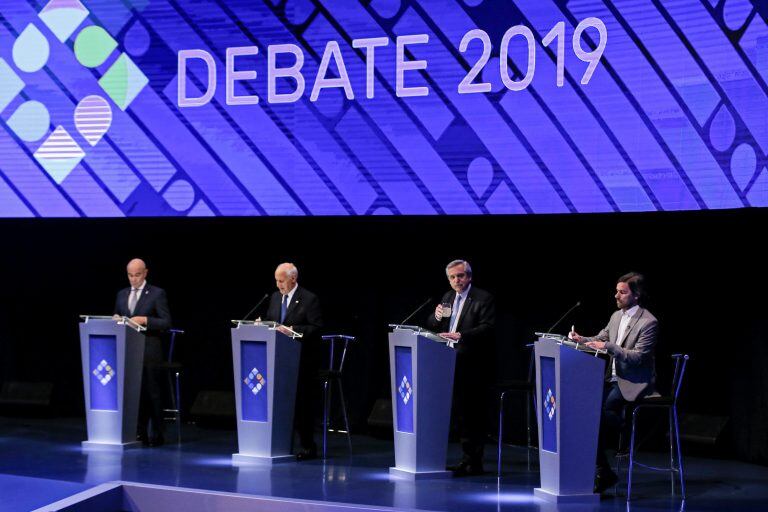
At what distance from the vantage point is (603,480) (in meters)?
6.48

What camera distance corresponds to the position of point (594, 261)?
8312mm

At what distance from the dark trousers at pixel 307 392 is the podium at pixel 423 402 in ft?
2.82

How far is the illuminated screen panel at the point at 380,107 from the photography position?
7508 millimetres

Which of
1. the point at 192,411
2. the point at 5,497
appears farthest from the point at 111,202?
the point at 5,497

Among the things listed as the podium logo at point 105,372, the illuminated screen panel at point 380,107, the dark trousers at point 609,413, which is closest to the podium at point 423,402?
the dark trousers at point 609,413

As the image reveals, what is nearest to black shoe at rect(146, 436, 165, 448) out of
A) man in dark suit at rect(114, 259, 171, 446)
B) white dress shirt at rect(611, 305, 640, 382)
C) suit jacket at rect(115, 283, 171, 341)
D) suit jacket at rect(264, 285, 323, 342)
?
man in dark suit at rect(114, 259, 171, 446)

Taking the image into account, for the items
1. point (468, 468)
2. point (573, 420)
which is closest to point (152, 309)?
point (468, 468)

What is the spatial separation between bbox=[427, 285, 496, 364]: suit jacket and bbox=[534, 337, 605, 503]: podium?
33.8 inches

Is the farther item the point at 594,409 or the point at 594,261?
the point at 594,261

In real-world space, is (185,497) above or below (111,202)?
below

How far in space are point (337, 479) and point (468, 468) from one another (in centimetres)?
87

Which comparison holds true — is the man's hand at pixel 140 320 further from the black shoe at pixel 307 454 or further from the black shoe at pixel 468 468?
the black shoe at pixel 468 468

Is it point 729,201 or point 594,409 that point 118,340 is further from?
point 729,201

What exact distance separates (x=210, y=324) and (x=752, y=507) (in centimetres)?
497
